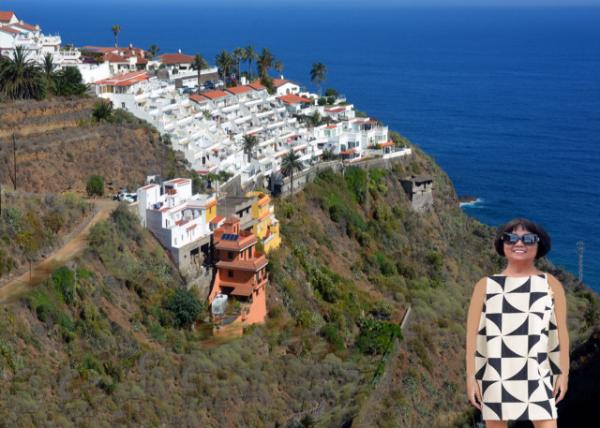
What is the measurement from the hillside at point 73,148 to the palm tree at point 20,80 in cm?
106

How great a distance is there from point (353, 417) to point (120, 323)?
9.94 m

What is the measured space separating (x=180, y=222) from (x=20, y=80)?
18.4 meters

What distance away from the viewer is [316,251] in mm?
54531

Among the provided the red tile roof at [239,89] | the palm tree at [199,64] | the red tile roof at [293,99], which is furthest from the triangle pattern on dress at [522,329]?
the palm tree at [199,64]

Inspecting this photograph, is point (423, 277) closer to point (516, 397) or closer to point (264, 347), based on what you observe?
Answer: point (264, 347)

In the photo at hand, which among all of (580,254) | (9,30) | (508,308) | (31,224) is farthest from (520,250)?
(9,30)

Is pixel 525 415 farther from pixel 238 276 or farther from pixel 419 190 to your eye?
pixel 419 190

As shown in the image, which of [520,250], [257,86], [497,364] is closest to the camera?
[497,364]

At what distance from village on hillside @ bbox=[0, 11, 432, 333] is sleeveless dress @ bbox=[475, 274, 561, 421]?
3319cm

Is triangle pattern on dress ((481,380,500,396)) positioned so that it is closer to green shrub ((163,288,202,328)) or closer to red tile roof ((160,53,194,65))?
green shrub ((163,288,202,328))

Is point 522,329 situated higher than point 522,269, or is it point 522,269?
point 522,269

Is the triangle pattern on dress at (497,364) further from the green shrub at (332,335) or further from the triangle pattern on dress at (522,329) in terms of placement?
the green shrub at (332,335)

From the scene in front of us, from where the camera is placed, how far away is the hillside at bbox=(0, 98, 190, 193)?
4841cm

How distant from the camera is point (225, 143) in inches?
2462
